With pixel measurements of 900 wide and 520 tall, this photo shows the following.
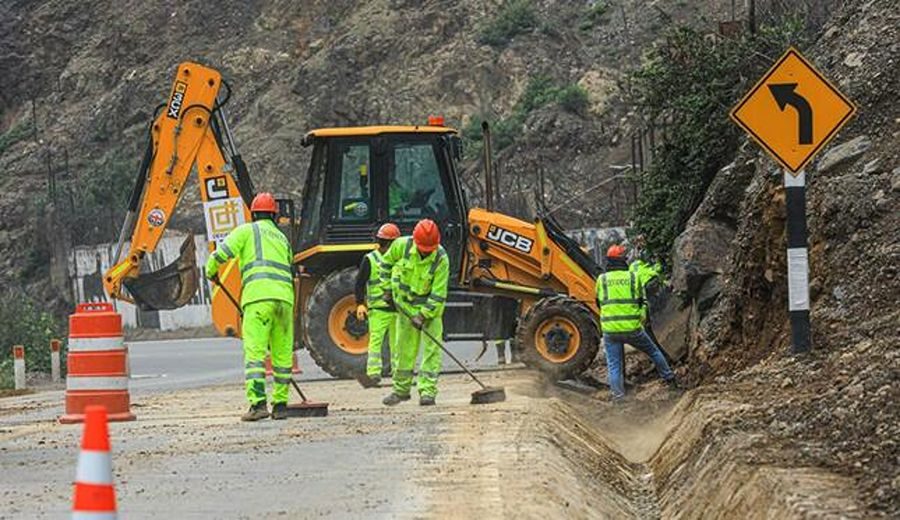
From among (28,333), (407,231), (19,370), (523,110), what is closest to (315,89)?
(523,110)

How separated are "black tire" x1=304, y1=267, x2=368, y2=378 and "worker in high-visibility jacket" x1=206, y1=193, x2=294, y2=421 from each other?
5.36m

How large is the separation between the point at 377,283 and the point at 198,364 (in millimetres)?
12258

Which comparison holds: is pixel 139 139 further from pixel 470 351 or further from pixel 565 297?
pixel 565 297

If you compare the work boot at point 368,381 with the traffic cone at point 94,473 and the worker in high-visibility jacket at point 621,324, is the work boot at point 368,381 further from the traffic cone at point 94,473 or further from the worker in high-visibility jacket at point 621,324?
the traffic cone at point 94,473

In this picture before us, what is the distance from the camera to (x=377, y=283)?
17359 millimetres

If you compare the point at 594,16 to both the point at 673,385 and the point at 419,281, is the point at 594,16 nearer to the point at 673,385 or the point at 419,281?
the point at 673,385

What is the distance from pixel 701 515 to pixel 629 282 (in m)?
8.51

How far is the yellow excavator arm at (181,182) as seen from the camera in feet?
72.3

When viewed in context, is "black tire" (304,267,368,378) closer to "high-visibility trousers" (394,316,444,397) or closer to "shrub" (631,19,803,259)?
"high-visibility trousers" (394,316,444,397)

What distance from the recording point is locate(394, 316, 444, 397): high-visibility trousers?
15805 millimetres

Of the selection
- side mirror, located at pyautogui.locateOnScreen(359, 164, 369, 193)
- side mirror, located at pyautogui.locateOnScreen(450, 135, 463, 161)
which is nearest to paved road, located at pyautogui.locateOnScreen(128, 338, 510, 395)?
side mirror, located at pyautogui.locateOnScreen(359, 164, 369, 193)

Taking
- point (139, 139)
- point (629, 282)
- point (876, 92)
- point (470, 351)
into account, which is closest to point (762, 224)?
point (876, 92)

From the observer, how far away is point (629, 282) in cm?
1838

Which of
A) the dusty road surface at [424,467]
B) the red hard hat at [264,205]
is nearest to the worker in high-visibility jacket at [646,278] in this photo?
the dusty road surface at [424,467]
